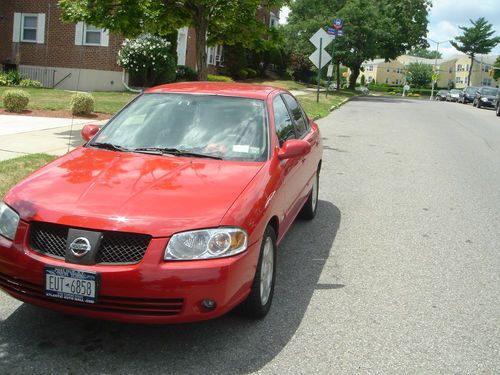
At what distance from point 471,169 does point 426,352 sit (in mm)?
8020

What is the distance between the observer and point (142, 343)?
3.51 meters

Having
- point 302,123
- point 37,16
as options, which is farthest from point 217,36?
point 37,16

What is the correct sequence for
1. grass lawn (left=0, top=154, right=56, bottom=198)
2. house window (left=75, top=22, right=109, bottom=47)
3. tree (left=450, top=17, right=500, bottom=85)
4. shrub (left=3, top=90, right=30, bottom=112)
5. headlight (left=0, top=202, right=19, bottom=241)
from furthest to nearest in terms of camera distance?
tree (left=450, top=17, right=500, bottom=85), house window (left=75, top=22, right=109, bottom=47), shrub (left=3, top=90, right=30, bottom=112), grass lawn (left=0, top=154, right=56, bottom=198), headlight (left=0, top=202, right=19, bottom=241)

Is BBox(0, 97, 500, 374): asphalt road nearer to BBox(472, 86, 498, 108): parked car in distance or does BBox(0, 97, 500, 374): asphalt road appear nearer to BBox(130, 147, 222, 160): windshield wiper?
BBox(130, 147, 222, 160): windshield wiper

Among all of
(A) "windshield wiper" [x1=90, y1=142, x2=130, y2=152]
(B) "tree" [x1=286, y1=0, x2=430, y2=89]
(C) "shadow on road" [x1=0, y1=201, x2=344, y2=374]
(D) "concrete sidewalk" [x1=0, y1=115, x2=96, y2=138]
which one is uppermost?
(B) "tree" [x1=286, y1=0, x2=430, y2=89]

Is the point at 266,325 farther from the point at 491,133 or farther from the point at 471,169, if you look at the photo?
the point at 491,133

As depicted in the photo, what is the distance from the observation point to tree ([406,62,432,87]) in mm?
105188

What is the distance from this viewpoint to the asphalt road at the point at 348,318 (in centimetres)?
335

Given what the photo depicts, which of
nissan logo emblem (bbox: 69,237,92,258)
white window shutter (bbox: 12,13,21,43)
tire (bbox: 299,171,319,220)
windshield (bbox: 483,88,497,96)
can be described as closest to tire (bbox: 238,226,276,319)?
nissan logo emblem (bbox: 69,237,92,258)

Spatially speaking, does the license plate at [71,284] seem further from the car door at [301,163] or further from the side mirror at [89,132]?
the car door at [301,163]

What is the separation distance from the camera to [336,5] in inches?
1763

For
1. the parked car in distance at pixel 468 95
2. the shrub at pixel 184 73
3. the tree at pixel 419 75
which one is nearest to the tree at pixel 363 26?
the parked car in distance at pixel 468 95

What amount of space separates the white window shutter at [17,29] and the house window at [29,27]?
0.58 feet

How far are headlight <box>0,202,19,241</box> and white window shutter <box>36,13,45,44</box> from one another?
80.9ft
